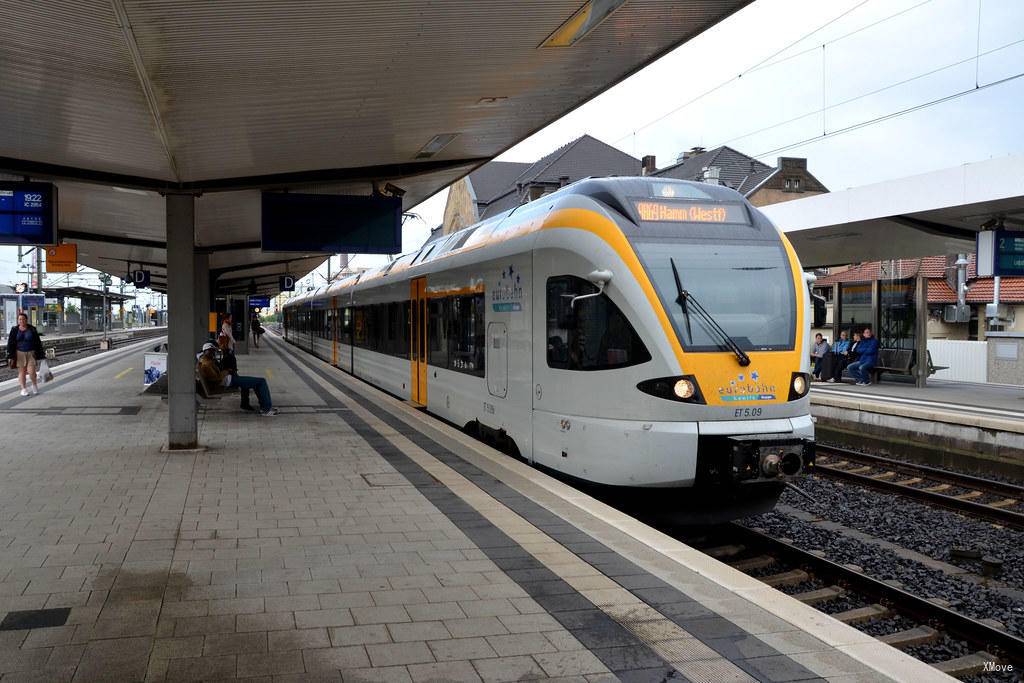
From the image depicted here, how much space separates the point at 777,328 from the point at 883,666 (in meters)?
3.98

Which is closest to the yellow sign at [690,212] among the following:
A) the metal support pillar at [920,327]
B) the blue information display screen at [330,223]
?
the blue information display screen at [330,223]

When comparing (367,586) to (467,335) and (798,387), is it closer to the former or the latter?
(798,387)

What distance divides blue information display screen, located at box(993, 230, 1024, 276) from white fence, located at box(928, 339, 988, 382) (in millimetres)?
5785

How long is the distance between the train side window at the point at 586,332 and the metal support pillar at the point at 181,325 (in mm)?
4429

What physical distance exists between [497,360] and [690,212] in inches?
117

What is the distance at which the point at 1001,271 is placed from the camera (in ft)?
51.1

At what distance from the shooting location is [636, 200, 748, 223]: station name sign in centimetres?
762

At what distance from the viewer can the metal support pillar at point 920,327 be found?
724 inches

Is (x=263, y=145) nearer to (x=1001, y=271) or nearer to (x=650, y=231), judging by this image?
(x=650, y=231)

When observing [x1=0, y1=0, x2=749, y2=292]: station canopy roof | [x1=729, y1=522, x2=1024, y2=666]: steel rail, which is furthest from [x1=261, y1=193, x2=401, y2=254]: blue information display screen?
[x1=729, y1=522, x2=1024, y2=666]: steel rail

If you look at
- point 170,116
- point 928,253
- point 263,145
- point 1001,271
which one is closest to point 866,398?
point 1001,271

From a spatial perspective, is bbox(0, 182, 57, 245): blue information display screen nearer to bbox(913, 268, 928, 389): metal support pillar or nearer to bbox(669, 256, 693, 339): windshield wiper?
bbox(669, 256, 693, 339): windshield wiper

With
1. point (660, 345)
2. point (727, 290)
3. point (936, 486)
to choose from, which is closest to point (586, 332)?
point (660, 345)

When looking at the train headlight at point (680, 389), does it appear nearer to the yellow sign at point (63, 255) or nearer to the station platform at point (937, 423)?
the station platform at point (937, 423)
